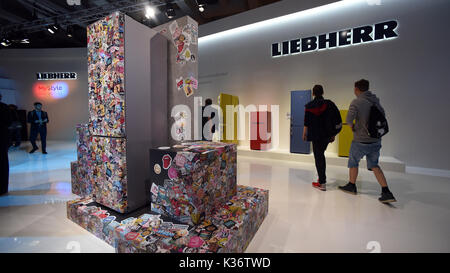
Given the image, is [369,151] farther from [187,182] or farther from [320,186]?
[187,182]

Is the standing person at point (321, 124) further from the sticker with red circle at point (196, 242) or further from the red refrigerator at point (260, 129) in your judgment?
the red refrigerator at point (260, 129)

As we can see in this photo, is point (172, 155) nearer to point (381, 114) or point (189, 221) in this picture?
point (189, 221)

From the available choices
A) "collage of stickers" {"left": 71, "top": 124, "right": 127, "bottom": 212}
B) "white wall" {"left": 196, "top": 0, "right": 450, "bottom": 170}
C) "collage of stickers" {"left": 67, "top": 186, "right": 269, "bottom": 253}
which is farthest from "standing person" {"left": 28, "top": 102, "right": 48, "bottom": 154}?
"white wall" {"left": 196, "top": 0, "right": 450, "bottom": 170}

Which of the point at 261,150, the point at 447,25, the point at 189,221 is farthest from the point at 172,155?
the point at 447,25

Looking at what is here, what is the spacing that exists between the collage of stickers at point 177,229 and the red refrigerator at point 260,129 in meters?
3.52

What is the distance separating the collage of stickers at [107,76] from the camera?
5.75ft

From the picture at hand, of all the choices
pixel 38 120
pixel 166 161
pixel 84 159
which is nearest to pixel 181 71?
pixel 166 161

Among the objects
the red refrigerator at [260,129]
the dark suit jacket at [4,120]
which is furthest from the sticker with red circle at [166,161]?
the red refrigerator at [260,129]

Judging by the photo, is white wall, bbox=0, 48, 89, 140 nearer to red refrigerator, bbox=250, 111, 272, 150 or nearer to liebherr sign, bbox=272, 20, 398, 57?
red refrigerator, bbox=250, 111, 272, 150

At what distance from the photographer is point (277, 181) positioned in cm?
338

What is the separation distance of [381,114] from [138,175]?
9.29 ft

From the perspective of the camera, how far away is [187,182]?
150cm

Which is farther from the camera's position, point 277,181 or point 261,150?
point 261,150
